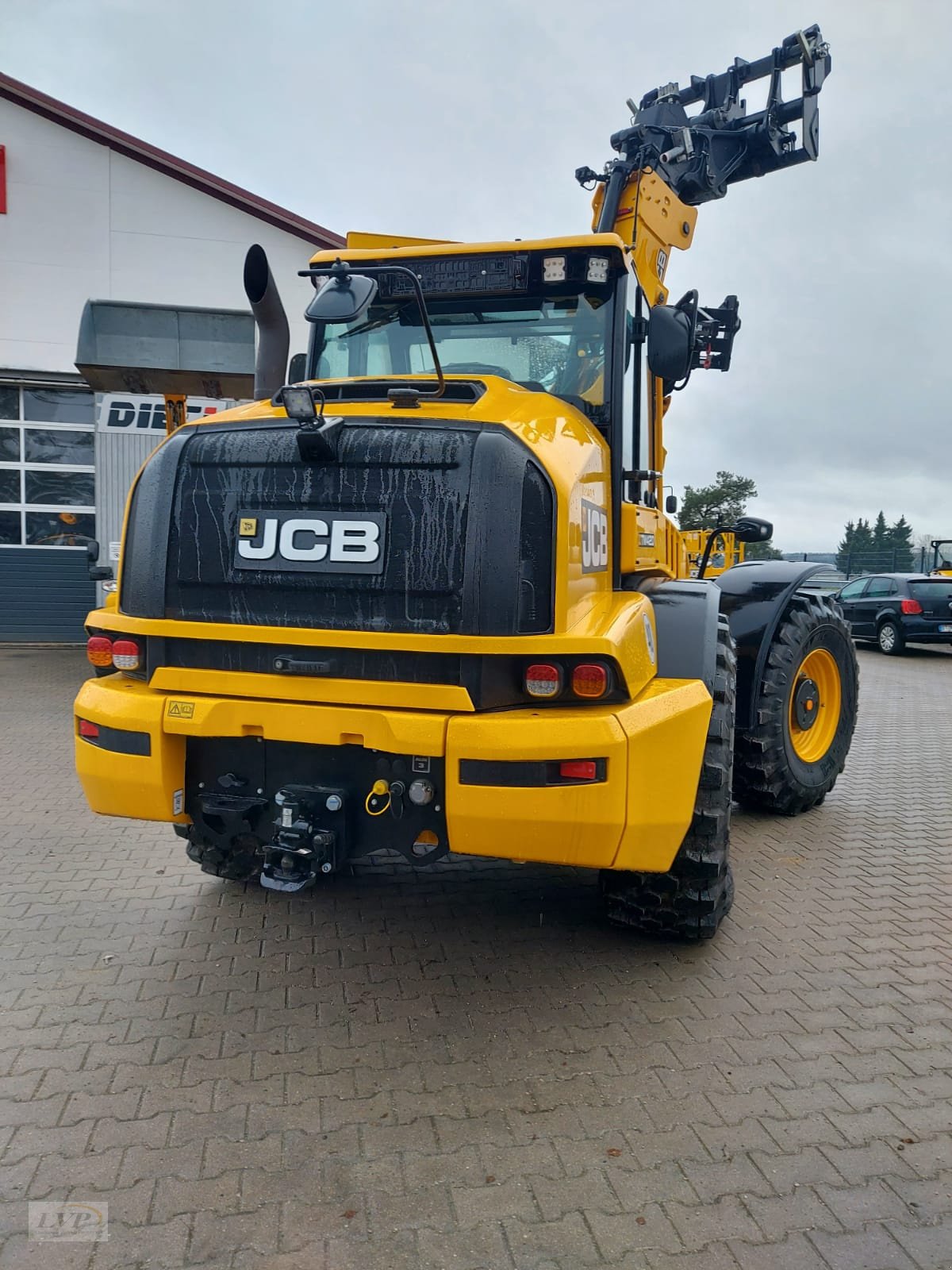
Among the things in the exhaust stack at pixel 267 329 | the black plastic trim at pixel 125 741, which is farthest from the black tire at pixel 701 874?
the exhaust stack at pixel 267 329

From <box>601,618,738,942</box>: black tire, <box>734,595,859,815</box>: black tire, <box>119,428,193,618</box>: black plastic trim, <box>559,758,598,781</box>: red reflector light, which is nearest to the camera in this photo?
<box>559,758,598,781</box>: red reflector light

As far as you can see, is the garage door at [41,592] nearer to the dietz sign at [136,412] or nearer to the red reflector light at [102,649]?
the dietz sign at [136,412]

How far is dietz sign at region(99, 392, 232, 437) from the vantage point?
12.3 metres

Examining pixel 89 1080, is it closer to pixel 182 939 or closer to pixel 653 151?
pixel 182 939

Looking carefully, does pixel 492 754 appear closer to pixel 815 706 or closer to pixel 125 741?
pixel 125 741

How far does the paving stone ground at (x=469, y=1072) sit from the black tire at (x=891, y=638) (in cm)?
1265

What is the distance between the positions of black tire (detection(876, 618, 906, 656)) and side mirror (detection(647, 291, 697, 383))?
14196 millimetres

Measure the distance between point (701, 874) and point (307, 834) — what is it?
5.10 feet

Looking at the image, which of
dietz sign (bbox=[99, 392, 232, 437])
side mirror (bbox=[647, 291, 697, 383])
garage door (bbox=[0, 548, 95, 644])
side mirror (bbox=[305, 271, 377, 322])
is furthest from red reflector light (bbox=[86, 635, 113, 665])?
garage door (bbox=[0, 548, 95, 644])

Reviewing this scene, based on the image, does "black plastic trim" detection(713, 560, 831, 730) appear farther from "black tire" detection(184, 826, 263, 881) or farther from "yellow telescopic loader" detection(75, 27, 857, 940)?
"black tire" detection(184, 826, 263, 881)

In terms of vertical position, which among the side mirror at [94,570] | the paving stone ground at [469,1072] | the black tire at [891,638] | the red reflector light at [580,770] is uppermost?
the side mirror at [94,570]

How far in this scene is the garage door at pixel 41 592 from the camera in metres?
13.6

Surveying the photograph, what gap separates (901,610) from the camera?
16422mm

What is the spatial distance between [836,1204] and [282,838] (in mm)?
1926
